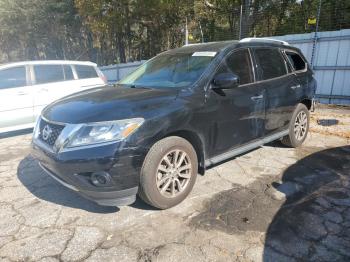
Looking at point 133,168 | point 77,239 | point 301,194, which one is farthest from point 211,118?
point 77,239

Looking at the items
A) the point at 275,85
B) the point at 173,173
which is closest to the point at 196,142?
the point at 173,173

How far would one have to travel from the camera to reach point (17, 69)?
623 cm

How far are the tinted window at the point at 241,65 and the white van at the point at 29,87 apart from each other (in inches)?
177

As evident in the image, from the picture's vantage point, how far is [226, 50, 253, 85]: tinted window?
150 inches

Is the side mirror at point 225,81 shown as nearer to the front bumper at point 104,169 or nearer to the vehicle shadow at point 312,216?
the front bumper at point 104,169

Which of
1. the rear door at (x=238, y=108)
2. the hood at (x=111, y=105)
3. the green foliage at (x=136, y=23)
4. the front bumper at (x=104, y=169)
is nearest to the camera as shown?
the front bumper at (x=104, y=169)

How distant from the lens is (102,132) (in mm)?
2762

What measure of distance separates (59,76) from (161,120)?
4.90m

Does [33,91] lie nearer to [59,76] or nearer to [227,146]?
[59,76]

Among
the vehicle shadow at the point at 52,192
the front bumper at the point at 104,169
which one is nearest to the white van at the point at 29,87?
the vehicle shadow at the point at 52,192

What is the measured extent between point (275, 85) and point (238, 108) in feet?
3.29

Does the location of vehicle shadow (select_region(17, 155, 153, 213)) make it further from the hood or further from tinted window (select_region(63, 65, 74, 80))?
tinted window (select_region(63, 65, 74, 80))

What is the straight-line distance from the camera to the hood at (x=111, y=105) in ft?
9.40

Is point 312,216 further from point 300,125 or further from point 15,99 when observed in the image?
point 15,99
